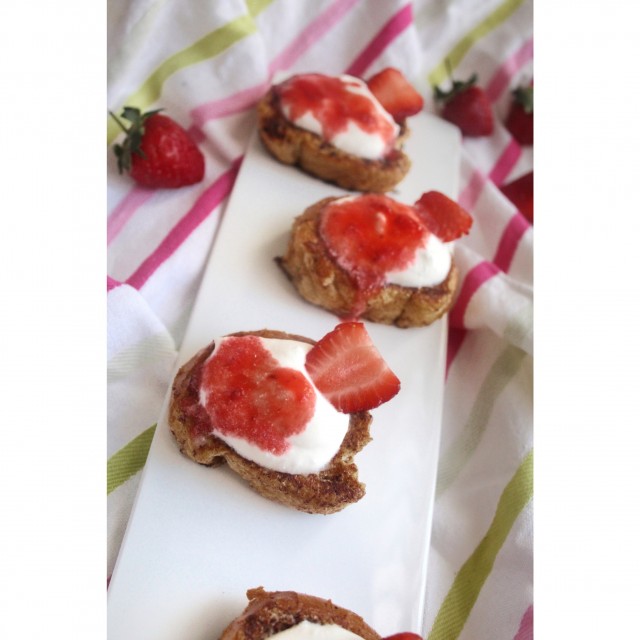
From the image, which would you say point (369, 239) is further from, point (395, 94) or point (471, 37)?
point (471, 37)

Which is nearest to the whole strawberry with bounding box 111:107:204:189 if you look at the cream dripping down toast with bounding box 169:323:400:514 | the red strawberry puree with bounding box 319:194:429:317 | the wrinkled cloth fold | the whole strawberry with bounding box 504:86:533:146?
the wrinkled cloth fold

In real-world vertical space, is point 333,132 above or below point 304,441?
above

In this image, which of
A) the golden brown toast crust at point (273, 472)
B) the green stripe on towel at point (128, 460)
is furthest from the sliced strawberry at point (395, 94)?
the green stripe on towel at point (128, 460)

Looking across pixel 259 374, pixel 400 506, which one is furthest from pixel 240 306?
pixel 400 506

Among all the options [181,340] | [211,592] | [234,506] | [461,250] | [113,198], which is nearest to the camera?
[211,592]

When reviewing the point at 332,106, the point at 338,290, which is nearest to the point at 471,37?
the point at 332,106

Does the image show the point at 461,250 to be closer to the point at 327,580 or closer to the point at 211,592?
the point at 327,580

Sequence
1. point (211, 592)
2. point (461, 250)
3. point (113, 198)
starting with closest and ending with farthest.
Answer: point (211, 592) → point (113, 198) → point (461, 250)
